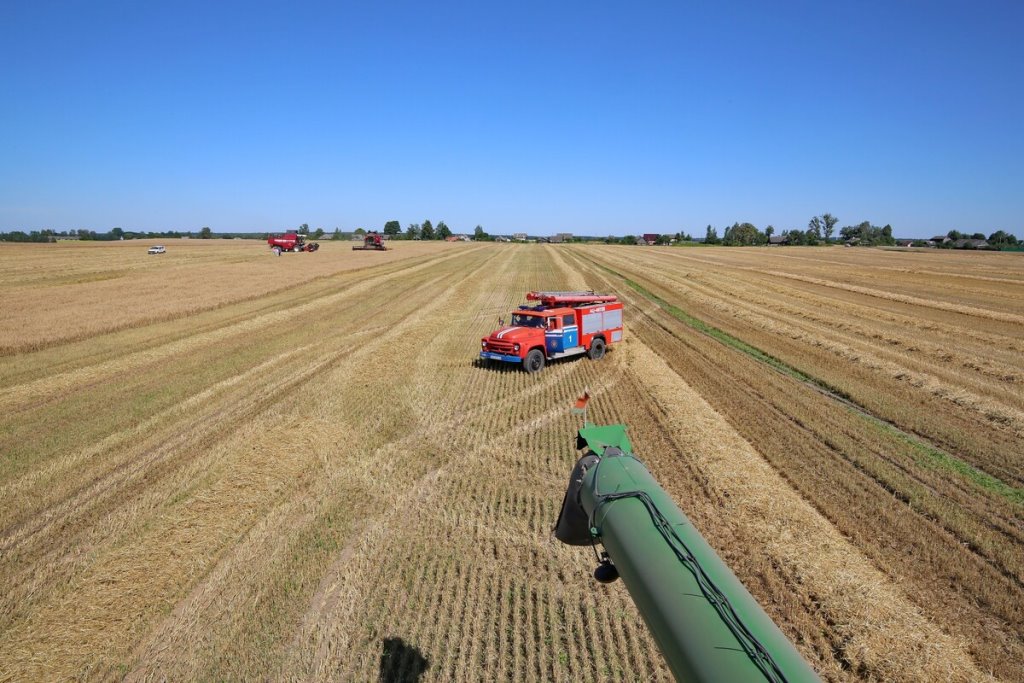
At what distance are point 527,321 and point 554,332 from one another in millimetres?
990

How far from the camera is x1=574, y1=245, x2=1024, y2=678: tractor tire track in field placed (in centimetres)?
619

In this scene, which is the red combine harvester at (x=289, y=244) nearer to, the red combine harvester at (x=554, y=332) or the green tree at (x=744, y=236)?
the red combine harvester at (x=554, y=332)

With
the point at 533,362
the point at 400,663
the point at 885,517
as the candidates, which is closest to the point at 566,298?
the point at 533,362

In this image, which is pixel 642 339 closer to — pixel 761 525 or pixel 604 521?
pixel 761 525

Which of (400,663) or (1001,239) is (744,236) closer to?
(1001,239)

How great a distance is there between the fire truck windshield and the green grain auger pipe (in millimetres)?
13361

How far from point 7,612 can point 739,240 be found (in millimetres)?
150792

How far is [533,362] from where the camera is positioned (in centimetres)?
1641

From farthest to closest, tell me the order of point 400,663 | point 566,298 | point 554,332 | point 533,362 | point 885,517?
point 566,298 < point 554,332 < point 533,362 < point 885,517 < point 400,663

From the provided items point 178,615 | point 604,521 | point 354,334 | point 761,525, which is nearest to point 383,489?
point 178,615

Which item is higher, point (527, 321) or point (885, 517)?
point (527, 321)

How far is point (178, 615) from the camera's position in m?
6.37

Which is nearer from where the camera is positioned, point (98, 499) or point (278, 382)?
point (98, 499)

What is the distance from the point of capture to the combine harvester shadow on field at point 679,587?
7.10 feet
